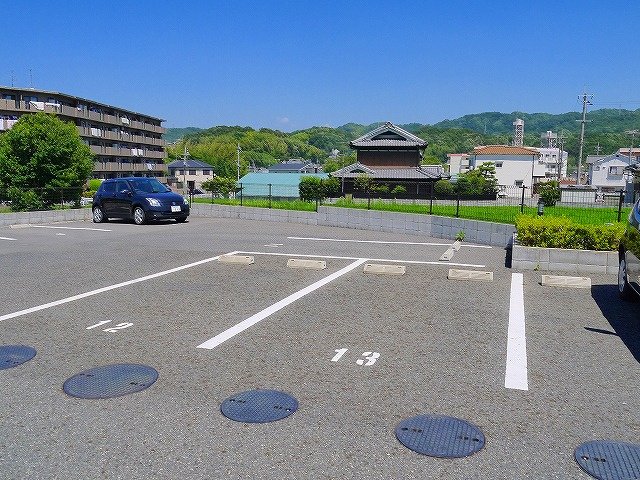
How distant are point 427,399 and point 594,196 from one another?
14.5 meters

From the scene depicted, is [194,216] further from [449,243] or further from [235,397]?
[235,397]

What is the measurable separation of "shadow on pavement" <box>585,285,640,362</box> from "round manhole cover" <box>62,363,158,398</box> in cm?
445

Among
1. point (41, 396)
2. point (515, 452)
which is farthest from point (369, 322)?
point (41, 396)

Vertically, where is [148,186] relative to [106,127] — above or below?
below

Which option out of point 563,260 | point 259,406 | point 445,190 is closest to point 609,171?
point 445,190

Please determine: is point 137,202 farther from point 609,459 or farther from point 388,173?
point 388,173

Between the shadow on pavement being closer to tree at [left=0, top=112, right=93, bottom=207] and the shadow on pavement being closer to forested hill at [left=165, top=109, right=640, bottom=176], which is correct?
tree at [left=0, top=112, right=93, bottom=207]

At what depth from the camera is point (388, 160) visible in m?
39.9

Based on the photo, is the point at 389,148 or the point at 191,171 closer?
the point at 389,148

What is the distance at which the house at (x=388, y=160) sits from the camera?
124ft

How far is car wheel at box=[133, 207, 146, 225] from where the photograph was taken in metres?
16.6

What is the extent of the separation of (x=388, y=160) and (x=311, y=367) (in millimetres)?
36473

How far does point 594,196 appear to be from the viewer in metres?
16.0

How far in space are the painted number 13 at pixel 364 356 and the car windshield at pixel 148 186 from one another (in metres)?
13.7
